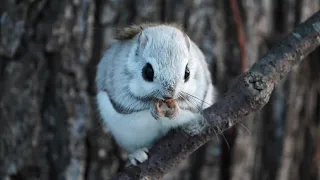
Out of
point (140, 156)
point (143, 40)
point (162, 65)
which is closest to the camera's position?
point (162, 65)

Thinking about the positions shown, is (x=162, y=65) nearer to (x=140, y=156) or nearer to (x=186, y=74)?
(x=186, y=74)

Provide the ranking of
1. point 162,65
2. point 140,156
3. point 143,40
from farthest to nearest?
1. point 140,156
2. point 143,40
3. point 162,65

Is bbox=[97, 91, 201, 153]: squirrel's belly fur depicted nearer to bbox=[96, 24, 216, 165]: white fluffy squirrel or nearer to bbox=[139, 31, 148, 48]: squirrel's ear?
bbox=[96, 24, 216, 165]: white fluffy squirrel

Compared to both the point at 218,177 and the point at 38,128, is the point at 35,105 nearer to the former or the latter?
the point at 38,128

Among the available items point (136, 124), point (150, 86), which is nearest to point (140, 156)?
point (136, 124)

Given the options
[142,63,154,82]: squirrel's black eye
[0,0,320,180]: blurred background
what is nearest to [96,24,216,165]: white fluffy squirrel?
[142,63,154,82]: squirrel's black eye

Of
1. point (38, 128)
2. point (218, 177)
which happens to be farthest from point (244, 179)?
point (38, 128)

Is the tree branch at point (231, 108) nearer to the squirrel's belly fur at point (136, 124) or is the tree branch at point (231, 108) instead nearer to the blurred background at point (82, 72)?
the squirrel's belly fur at point (136, 124)
